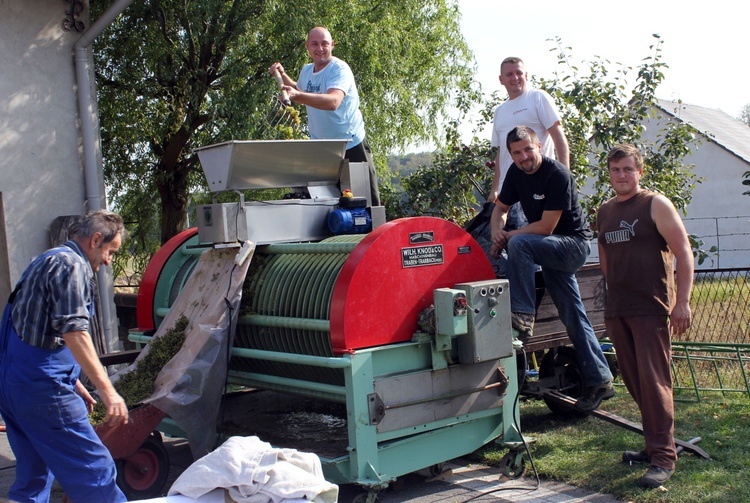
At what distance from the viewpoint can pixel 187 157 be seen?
512 inches

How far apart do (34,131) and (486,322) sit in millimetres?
6357

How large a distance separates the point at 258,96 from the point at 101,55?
8.81 ft

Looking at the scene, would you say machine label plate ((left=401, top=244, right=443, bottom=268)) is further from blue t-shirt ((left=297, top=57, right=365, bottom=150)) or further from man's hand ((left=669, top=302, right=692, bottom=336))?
blue t-shirt ((left=297, top=57, right=365, bottom=150))

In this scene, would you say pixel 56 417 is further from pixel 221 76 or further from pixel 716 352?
pixel 221 76

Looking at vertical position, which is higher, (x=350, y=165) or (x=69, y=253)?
(x=350, y=165)

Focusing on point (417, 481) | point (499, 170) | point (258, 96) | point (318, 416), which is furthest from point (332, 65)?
point (258, 96)

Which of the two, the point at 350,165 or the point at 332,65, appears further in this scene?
the point at 332,65

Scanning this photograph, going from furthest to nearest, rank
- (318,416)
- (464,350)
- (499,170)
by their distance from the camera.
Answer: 1. (499,170)
2. (318,416)
3. (464,350)

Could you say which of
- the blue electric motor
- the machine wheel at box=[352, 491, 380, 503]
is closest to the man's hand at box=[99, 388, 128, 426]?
the machine wheel at box=[352, 491, 380, 503]

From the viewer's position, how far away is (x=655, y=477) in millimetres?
5035

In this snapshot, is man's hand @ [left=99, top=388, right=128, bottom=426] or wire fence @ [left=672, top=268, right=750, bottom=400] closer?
man's hand @ [left=99, top=388, right=128, bottom=426]

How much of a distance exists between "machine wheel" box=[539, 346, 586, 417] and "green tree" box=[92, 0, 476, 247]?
15.0 feet

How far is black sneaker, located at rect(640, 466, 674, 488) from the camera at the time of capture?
5.01 meters

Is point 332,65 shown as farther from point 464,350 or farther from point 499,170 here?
point 464,350
